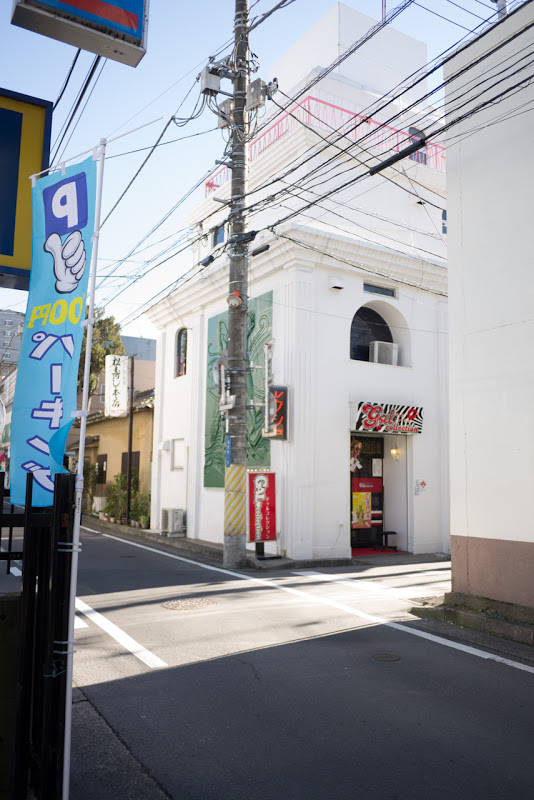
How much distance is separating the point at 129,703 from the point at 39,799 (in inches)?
87.3

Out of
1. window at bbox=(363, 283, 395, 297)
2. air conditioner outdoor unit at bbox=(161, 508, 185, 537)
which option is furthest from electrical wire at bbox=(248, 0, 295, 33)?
air conditioner outdoor unit at bbox=(161, 508, 185, 537)

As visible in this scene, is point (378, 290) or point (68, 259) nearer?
point (68, 259)

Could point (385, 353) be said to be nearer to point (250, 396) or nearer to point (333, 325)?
point (333, 325)

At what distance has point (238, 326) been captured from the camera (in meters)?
14.2

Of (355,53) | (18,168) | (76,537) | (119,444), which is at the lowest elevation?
(76,537)

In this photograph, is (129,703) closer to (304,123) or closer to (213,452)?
(213,452)

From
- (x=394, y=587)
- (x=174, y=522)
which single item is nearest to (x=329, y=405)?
(x=394, y=587)

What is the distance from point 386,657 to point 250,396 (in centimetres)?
1045

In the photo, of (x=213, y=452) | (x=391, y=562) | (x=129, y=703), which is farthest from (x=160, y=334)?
(x=129, y=703)

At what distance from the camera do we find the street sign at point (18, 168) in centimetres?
523

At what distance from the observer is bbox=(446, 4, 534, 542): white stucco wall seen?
8508 millimetres

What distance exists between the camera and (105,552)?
16125 mm

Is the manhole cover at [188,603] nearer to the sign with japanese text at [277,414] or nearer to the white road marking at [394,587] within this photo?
the white road marking at [394,587]

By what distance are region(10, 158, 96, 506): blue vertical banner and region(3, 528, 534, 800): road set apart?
2.14m
